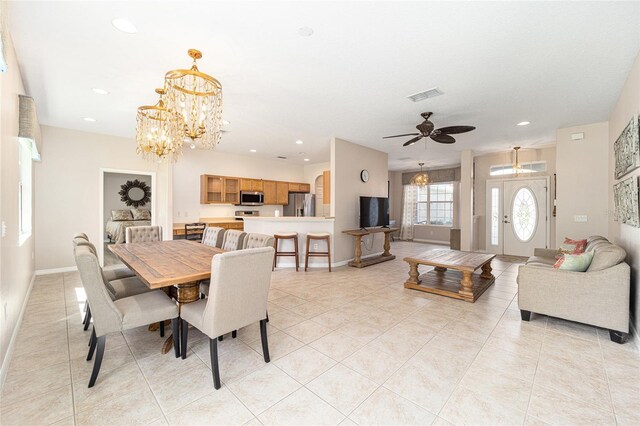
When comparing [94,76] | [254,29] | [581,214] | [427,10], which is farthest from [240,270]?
[581,214]

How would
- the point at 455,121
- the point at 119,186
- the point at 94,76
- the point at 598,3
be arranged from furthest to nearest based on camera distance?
the point at 119,186 → the point at 455,121 → the point at 94,76 → the point at 598,3

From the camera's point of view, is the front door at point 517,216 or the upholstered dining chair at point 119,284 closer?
the upholstered dining chair at point 119,284

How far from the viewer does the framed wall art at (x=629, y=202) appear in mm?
2650

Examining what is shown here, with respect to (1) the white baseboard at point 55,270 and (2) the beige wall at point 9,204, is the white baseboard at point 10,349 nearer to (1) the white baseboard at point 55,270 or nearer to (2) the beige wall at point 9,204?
(2) the beige wall at point 9,204

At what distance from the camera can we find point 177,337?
7.57 ft

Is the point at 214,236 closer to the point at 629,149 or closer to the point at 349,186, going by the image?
the point at 349,186

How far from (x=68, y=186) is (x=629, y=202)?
8.16 m

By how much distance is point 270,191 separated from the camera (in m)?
7.93

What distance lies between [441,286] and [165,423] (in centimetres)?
379

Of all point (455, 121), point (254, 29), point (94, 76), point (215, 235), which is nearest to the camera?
point (254, 29)

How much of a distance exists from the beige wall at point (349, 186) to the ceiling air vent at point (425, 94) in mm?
2252

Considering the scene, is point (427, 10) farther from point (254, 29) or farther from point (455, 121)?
point (455, 121)

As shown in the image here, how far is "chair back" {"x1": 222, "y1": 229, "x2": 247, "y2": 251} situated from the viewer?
358cm

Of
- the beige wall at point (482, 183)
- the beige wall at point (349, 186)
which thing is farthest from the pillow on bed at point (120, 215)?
the beige wall at point (482, 183)
